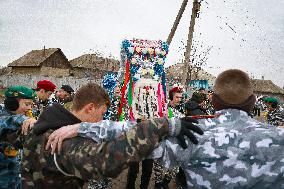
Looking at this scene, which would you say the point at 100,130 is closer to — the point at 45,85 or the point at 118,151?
the point at 118,151

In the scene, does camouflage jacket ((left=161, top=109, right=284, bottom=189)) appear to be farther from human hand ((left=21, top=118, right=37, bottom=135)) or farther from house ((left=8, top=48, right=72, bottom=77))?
house ((left=8, top=48, right=72, bottom=77))

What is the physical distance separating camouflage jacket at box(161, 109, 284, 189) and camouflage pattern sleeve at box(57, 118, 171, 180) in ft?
0.59

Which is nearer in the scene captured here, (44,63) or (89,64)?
(44,63)

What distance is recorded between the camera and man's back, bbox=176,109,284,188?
186 cm

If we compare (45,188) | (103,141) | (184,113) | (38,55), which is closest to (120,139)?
(103,141)

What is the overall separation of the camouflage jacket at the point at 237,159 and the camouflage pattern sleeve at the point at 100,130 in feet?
1.15

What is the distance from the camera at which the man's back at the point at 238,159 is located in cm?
186

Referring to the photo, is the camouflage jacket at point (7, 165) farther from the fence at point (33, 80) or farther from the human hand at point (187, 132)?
the fence at point (33, 80)

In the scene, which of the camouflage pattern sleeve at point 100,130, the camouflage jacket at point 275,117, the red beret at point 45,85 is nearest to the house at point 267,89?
the camouflage jacket at point 275,117

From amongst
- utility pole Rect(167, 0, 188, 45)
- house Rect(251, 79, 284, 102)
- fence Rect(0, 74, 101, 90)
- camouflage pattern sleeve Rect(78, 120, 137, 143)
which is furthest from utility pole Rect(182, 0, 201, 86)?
house Rect(251, 79, 284, 102)

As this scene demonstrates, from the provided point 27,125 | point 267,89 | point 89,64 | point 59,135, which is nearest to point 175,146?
point 59,135

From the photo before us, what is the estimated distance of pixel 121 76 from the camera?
21.5ft

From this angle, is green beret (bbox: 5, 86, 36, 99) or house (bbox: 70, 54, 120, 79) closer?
green beret (bbox: 5, 86, 36, 99)

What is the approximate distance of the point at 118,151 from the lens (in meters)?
1.70
